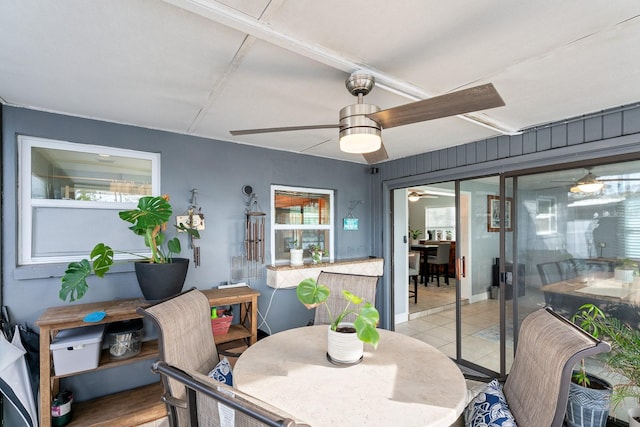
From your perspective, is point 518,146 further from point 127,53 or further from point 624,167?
point 127,53

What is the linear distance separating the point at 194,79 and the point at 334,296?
1.85 m

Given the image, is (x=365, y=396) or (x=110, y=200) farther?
(x=110, y=200)

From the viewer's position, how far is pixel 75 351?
6.46 ft

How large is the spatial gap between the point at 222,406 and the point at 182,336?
83 cm

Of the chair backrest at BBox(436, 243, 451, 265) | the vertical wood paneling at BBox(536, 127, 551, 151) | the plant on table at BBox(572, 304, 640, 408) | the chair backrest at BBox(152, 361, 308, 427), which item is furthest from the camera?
the chair backrest at BBox(436, 243, 451, 265)

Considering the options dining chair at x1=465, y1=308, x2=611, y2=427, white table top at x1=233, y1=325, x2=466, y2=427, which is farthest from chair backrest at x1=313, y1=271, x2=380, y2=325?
dining chair at x1=465, y1=308, x2=611, y2=427

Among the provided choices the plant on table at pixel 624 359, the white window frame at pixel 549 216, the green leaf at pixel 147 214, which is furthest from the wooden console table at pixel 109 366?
the white window frame at pixel 549 216

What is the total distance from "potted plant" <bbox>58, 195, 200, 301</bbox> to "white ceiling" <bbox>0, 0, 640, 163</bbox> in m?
0.76

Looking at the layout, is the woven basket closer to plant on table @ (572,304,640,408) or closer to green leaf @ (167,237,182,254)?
green leaf @ (167,237,182,254)

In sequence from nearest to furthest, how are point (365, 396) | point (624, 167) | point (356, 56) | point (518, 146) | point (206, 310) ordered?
point (365, 396), point (356, 56), point (206, 310), point (624, 167), point (518, 146)

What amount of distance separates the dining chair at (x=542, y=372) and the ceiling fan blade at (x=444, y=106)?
3.19 ft

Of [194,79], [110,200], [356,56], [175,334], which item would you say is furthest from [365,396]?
[110,200]

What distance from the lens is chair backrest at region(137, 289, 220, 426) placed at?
1.35 metres

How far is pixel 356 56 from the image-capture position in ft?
4.82
